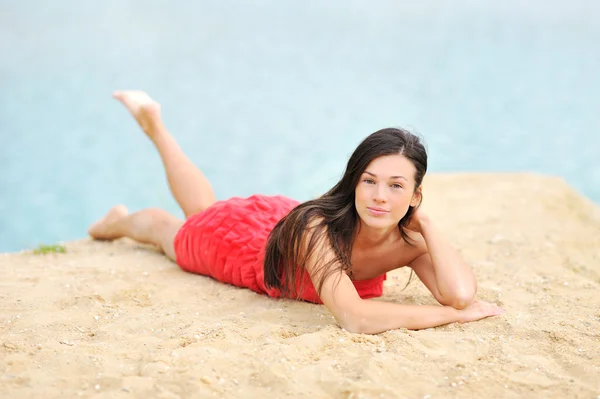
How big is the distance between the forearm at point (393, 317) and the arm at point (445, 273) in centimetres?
12

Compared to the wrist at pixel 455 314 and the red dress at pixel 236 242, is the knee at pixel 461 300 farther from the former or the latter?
the red dress at pixel 236 242

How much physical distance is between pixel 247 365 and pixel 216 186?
28.1 ft

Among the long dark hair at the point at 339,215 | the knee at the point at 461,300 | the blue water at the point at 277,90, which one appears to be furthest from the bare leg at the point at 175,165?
the blue water at the point at 277,90

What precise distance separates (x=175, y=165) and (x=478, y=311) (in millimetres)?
2383

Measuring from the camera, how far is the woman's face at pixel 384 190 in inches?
132

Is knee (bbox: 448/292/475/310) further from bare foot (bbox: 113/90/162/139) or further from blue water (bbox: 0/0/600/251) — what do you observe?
blue water (bbox: 0/0/600/251)

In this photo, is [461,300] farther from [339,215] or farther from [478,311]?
[339,215]

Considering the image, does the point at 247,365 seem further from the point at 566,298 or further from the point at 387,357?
the point at 566,298

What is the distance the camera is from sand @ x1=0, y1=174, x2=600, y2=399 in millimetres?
2586

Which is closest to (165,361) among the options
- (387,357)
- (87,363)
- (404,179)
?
(87,363)

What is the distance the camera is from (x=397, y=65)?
13578mm

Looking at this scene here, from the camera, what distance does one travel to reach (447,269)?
359 centimetres

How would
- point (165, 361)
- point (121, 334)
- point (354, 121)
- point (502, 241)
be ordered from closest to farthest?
point (165, 361) < point (121, 334) < point (502, 241) < point (354, 121)

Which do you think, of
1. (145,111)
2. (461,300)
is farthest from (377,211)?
(145,111)
